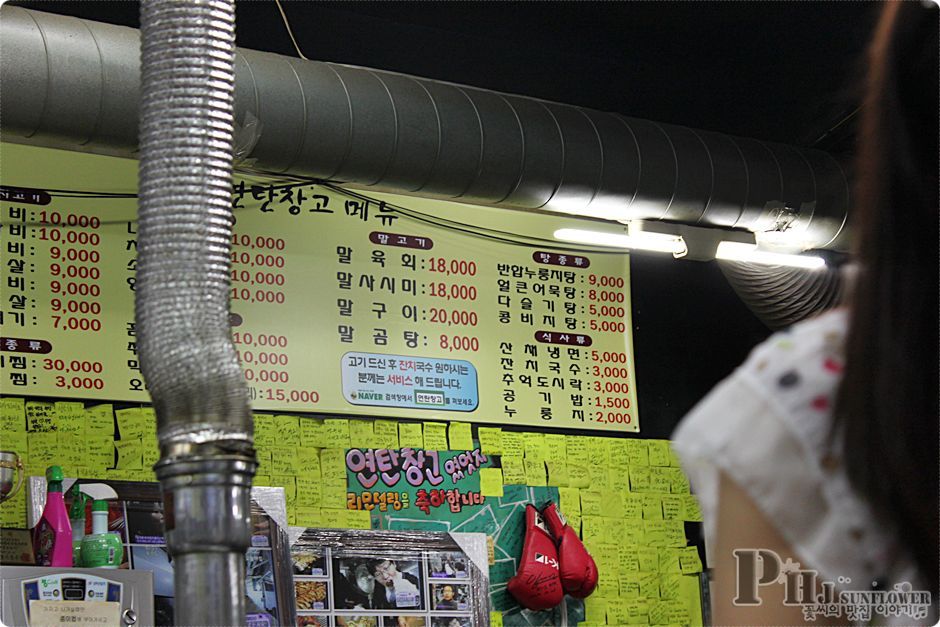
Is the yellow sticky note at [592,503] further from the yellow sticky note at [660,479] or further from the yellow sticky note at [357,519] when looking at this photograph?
the yellow sticky note at [357,519]

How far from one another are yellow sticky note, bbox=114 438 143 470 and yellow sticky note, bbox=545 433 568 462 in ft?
5.69

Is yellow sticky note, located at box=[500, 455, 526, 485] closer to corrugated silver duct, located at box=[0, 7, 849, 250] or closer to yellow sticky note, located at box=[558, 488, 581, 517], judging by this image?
yellow sticky note, located at box=[558, 488, 581, 517]

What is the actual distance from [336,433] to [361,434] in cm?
11

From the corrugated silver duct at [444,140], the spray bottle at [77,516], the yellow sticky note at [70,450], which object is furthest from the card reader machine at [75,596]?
the corrugated silver duct at [444,140]

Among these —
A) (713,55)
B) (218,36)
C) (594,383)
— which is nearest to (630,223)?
(594,383)

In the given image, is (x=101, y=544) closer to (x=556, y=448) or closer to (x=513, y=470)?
(x=513, y=470)

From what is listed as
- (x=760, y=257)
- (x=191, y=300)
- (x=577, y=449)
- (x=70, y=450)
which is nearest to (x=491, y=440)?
(x=577, y=449)

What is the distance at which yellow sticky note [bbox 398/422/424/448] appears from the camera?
496cm

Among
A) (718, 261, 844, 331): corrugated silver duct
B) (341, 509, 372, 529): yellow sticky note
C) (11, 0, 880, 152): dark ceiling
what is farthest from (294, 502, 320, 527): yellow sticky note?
(718, 261, 844, 331): corrugated silver duct

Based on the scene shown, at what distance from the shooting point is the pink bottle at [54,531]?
3986 millimetres

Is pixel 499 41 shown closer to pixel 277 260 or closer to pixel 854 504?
pixel 277 260

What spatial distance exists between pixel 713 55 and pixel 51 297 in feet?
10.2

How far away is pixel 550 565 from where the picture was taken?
5012 mm

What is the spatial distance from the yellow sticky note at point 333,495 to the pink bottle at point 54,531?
1.04 metres
